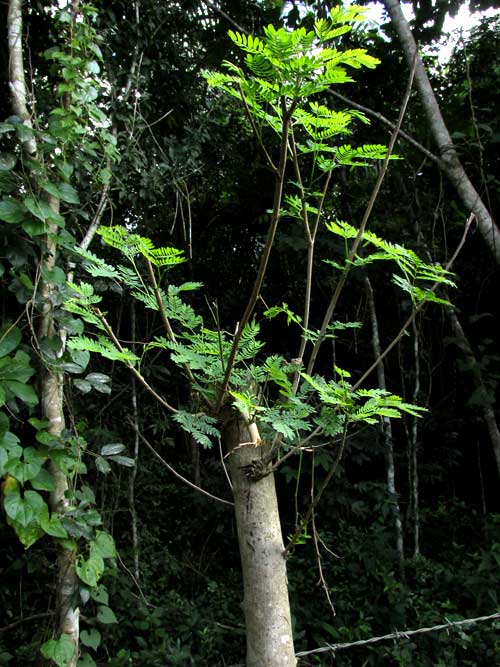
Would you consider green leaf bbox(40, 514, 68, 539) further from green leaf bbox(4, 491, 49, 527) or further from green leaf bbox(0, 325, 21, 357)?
green leaf bbox(0, 325, 21, 357)

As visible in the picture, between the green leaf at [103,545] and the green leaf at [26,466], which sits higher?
the green leaf at [26,466]

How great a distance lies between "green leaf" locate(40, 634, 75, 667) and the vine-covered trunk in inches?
43.8

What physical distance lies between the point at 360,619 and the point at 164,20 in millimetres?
3632

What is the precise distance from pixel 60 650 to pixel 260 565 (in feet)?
4.08

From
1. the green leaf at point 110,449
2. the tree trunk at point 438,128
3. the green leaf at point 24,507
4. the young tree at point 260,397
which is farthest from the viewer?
the tree trunk at point 438,128

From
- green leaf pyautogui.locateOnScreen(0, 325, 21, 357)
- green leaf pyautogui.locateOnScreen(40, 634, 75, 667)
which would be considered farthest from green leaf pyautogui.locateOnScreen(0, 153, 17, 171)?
green leaf pyautogui.locateOnScreen(40, 634, 75, 667)

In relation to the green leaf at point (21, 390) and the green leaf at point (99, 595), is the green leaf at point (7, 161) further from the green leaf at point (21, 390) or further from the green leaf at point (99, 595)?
the green leaf at point (99, 595)

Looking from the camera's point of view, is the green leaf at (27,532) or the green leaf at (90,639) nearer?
the green leaf at (27,532)

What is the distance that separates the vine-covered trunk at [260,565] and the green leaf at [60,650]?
1114 mm

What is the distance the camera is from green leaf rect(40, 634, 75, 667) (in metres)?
1.83

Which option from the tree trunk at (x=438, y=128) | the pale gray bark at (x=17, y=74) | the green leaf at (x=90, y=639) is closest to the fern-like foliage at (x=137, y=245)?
the pale gray bark at (x=17, y=74)

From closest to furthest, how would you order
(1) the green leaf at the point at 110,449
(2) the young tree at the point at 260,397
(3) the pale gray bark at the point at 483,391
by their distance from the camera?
(2) the young tree at the point at 260,397, (1) the green leaf at the point at 110,449, (3) the pale gray bark at the point at 483,391

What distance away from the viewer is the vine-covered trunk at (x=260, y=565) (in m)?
1.00

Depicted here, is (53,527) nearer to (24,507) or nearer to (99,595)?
(24,507)
